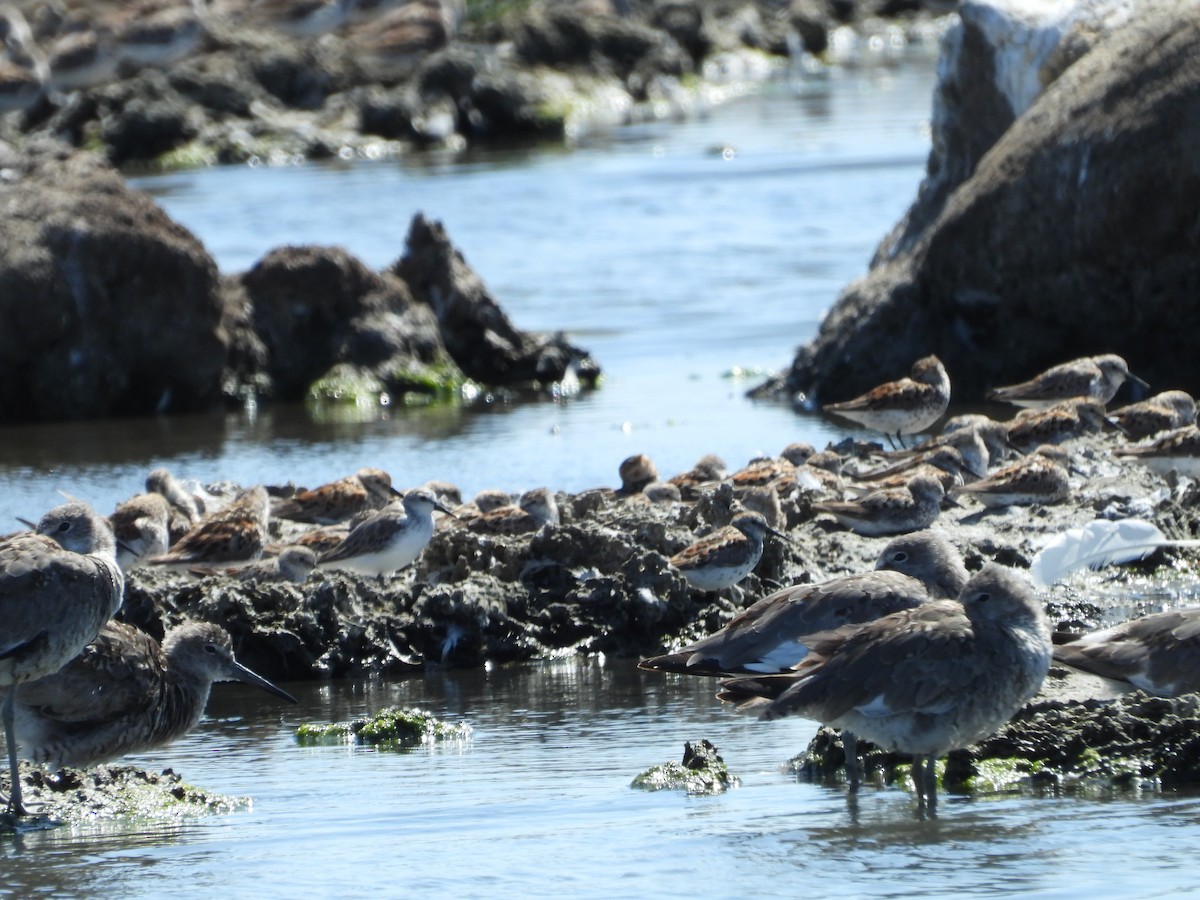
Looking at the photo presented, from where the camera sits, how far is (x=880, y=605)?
789 centimetres

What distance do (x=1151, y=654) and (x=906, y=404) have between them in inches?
260

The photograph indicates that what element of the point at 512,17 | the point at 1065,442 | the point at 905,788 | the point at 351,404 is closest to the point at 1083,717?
the point at 905,788

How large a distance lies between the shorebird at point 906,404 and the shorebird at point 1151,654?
6.40 meters

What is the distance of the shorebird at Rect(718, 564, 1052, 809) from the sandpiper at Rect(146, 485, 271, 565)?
14.5ft

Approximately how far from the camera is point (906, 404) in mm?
13875

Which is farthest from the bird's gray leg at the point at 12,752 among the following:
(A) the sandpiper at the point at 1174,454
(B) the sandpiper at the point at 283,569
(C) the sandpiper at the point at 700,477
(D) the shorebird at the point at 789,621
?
(A) the sandpiper at the point at 1174,454

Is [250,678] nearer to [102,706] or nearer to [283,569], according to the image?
[102,706]

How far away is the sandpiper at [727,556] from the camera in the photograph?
9.84 m

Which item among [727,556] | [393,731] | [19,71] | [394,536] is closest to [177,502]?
[394,536]

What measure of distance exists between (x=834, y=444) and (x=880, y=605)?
619 centimetres

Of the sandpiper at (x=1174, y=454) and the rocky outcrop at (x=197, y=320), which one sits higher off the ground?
the rocky outcrop at (x=197, y=320)

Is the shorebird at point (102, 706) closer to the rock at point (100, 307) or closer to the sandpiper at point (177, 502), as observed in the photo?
the sandpiper at point (177, 502)

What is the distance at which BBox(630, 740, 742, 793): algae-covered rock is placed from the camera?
737 centimetres

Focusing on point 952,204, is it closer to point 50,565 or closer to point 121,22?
point 50,565
